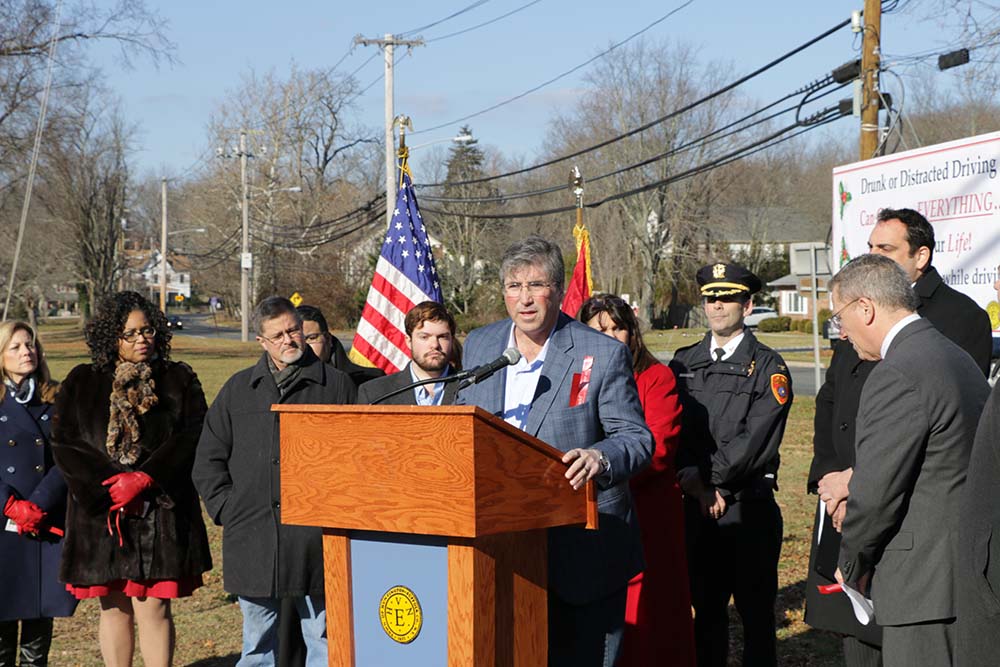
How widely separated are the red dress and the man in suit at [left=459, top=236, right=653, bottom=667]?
4.34 feet

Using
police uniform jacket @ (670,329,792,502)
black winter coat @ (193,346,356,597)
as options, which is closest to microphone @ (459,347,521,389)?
black winter coat @ (193,346,356,597)

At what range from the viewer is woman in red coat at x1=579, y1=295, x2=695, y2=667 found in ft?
17.8

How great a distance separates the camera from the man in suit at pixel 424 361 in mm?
5332

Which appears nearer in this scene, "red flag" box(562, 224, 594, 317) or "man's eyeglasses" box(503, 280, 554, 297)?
"man's eyeglasses" box(503, 280, 554, 297)

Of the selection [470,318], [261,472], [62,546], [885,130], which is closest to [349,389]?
[261,472]

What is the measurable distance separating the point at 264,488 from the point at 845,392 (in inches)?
108

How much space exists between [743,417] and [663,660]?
1.32m

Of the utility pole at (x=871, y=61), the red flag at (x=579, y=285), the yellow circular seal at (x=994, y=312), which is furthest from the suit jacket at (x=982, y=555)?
the utility pole at (x=871, y=61)

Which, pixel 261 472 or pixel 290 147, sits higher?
pixel 290 147

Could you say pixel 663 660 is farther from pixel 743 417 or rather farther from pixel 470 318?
pixel 470 318

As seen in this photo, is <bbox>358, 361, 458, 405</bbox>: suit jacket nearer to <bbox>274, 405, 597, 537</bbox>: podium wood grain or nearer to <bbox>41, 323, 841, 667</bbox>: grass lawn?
<bbox>274, 405, 597, 537</bbox>: podium wood grain

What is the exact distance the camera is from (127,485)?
5.52 metres

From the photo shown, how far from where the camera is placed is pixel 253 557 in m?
5.27

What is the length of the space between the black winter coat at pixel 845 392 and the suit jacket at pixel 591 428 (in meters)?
0.84
